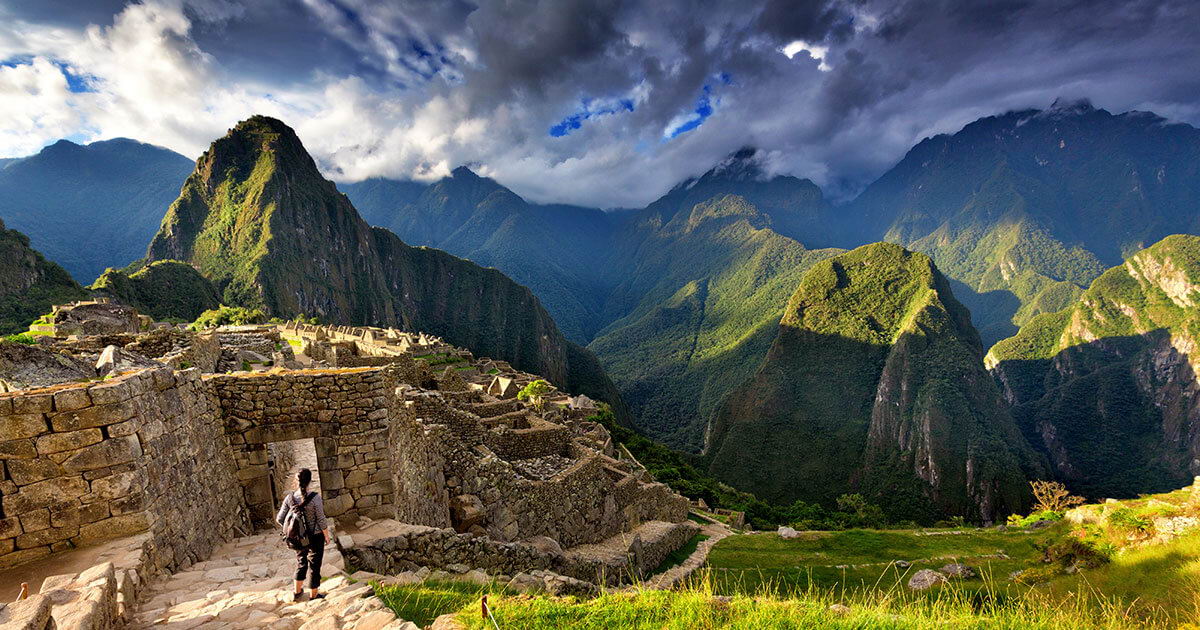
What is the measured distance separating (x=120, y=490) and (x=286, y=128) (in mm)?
219624

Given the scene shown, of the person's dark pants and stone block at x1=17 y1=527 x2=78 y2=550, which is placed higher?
stone block at x1=17 y1=527 x2=78 y2=550

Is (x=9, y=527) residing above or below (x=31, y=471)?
below

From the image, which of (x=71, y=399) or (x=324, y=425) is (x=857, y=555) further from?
(x=71, y=399)

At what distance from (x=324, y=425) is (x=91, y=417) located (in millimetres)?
2677

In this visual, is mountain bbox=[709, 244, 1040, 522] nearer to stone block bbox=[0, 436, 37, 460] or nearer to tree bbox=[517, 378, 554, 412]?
tree bbox=[517, 378, 554, 412]

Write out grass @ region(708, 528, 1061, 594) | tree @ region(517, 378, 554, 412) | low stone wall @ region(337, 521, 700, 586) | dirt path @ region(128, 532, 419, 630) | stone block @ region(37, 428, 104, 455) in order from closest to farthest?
dirt path @ region(128, 532, 419, 630) → stone block @ region(37, 428, 104, 455) → low stone wall @ region(337, 521, 700, 586) → grass @ region(708, 528, 1061, 594) → tree @ region(517, 378, 554, 412)

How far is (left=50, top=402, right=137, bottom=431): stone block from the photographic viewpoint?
4.80m

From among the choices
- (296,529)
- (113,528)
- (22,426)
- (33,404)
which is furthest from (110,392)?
(296,529)

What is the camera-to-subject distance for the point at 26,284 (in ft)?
247

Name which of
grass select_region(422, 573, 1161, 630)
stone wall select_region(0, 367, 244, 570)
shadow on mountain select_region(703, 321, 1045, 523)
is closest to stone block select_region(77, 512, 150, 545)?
stone wall select_region(0, 367, 244, 570)

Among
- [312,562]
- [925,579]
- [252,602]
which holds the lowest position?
[925,579]

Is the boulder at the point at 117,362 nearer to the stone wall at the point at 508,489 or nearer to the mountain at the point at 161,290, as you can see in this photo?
the stone wall at the point at 508,489

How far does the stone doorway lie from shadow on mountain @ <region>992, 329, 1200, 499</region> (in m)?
142

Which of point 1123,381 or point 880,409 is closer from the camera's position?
point 880,409
